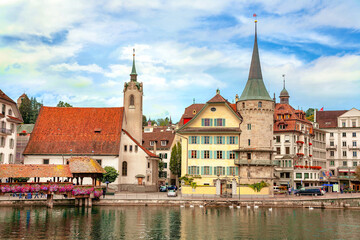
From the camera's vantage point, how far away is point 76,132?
279 feet

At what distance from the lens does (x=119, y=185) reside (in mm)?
82875

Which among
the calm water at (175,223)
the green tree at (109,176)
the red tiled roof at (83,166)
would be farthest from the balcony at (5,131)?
the calm water at (175,223)

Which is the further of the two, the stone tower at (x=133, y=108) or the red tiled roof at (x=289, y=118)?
the red tiled roof at (x=289, y=118)

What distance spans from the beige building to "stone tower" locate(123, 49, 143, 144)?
3158 mm

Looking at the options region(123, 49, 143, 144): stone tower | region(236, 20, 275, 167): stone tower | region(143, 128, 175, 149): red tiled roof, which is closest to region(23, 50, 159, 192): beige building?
region(123, 49, 143, 144): stone tower

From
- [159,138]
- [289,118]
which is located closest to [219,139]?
[289,118]

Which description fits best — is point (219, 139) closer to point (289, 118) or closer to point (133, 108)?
point (133, 108)

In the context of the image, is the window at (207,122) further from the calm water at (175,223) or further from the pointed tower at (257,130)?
the calm water at (175,223)

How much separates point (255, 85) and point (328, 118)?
4679 cm

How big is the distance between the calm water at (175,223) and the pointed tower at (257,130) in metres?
12.8

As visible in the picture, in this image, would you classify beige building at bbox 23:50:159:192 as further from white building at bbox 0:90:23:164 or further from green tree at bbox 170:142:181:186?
green tree at bbox 170:142:181:186

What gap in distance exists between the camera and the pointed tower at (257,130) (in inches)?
2788

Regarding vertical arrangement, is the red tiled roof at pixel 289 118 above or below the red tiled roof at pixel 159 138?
above

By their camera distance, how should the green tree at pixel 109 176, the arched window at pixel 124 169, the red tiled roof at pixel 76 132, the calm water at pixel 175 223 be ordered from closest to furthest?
the calm water at pixel 175 223 < the green tree at pixel 109 176 < the red tiled roof at pixel 76 132 < the arched window at pixel 124 169
